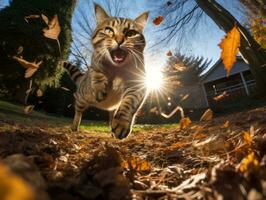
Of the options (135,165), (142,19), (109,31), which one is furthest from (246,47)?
(135,165)

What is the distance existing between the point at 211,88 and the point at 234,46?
40.2 metres

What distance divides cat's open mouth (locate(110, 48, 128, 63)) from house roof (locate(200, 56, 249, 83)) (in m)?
35.0

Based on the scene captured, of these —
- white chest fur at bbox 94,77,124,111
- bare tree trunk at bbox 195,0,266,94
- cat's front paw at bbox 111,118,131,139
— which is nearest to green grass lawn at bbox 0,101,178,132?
white chest fur at bbox 94,77,124,111

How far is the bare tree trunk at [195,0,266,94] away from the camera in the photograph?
55.2ft

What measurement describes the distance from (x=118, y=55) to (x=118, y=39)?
218 millimetres

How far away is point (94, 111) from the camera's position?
25.5m

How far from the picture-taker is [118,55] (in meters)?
4.11

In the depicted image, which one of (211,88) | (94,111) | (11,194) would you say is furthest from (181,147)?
(211,88)

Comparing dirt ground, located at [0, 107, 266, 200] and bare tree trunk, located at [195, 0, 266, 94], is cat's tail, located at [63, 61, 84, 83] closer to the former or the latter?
dirt ground, located at [0, 107, 266, 200]

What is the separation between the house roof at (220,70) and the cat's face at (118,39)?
34432mm

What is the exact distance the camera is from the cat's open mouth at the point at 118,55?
409 cm

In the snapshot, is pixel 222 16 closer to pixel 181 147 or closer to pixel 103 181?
pixel 181 147

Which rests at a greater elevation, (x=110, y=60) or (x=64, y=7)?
(x=64, y=7)

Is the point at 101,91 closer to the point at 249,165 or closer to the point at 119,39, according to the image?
the point at 119,39
